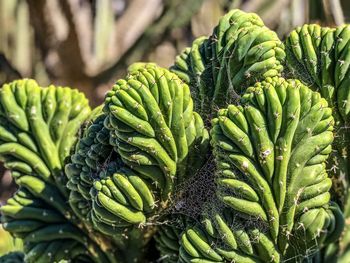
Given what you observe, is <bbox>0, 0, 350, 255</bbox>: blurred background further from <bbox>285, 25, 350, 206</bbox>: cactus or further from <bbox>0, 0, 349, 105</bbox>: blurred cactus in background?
<bbox>285, 25, 350, 206</bbox>: cactus

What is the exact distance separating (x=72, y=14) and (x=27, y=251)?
4.90 meters

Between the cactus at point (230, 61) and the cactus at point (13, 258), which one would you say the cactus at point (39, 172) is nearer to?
the cactus at point (13, 258)

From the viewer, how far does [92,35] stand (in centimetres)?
747

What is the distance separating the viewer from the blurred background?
6.91m

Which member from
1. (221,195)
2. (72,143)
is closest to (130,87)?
(221,195)

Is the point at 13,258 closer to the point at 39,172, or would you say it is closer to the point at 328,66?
the point at 39,172

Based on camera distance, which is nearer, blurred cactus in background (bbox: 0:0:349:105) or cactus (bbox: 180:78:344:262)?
cactus (bbox: 180:78:344:262)

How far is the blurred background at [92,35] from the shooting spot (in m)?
6.91

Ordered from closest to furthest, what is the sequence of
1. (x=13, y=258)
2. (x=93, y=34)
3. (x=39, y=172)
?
(x=39, y=172) < (x=13, y=258) < (x=93, y=34)

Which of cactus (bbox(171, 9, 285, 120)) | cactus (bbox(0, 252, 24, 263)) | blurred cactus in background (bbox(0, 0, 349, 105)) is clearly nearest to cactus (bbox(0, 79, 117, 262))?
cactus (bbox(0, 252, 24, 263))

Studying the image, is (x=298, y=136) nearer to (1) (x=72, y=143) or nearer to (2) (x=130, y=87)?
(2) (x=130, y=87)

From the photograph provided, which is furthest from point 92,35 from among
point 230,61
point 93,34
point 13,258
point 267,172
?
point 267,172

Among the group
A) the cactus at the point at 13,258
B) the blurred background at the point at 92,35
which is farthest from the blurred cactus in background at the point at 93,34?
the cactus at the point at 13,258

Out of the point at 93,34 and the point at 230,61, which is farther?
the point at 93,34
